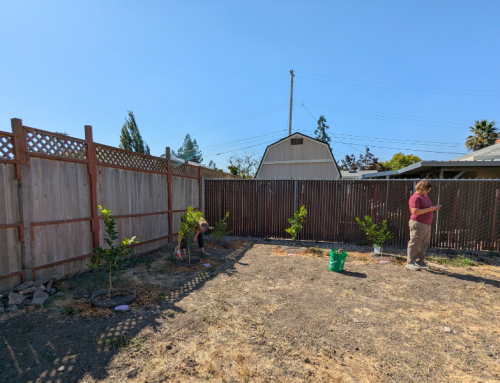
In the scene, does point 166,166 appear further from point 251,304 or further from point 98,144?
point 251,304

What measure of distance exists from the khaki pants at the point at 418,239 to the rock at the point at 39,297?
6235 mm

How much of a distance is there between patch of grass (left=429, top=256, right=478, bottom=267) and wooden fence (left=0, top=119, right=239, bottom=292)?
664cm

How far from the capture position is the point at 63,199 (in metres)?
3.90

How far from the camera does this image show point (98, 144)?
449 cm

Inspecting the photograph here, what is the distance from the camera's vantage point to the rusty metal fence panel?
584 cm

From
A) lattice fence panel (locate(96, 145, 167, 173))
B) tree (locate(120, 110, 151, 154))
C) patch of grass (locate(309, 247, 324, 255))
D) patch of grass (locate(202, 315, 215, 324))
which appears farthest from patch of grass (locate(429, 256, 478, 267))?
tree (locate(120, 110, 151, 154))

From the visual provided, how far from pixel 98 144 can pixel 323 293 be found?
4.76 meters

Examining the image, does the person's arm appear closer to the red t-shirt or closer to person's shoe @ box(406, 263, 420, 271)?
the red t-shirt

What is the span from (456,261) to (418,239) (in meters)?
1.37

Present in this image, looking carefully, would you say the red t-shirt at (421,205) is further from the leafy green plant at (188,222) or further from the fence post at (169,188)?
the fence post at (169,188)

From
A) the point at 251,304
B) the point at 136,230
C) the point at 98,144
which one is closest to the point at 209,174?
the point at 136,230

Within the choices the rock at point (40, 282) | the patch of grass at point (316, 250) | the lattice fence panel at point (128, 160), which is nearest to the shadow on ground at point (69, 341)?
the rock at point (40, 282)

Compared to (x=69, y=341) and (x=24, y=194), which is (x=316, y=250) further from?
(x=24, y=194)

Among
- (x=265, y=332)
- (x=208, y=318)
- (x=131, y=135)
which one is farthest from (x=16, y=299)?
(x=131, y=135)
